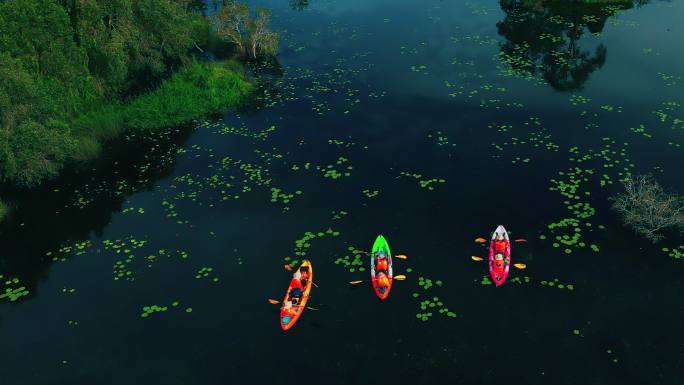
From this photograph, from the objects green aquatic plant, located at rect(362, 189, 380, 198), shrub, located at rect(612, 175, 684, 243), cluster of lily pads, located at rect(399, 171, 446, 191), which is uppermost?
shrub, located at rect(612, 175, 684, 243)

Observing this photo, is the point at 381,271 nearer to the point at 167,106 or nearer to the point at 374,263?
the point at 374,263

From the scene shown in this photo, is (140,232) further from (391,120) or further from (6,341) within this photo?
(391,120)

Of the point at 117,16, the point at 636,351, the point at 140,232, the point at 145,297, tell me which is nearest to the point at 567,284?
the point at 636,351

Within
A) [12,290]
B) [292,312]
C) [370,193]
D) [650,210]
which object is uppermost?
[650,210]

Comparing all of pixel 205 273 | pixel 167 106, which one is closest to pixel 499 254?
pixel 205 273

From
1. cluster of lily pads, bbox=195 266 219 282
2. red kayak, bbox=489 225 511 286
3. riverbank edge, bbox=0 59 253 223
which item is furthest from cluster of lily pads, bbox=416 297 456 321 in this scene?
riverbank edge, bbox=0 59 253 223

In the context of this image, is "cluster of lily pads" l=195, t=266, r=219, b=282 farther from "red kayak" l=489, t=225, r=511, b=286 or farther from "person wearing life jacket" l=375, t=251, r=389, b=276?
"red kayak" l=489, t=225, r=511, b=286
